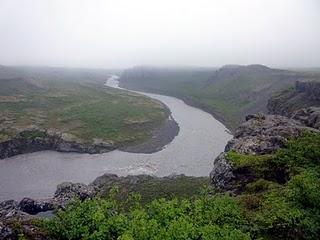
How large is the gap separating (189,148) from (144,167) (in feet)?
112

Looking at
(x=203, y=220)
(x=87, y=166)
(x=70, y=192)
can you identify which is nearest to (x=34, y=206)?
(x=70, y=192)

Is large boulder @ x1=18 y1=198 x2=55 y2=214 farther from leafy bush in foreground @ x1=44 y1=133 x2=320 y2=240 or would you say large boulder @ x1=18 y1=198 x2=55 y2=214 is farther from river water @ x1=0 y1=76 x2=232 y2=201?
leafy bush in foreground @ x1=44 y1=133 x2=320 y2=240

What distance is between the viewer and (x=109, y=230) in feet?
152

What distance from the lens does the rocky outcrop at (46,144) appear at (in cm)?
17338

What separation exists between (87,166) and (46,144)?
37114 mm

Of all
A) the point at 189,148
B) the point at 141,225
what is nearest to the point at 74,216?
the point at 141,225

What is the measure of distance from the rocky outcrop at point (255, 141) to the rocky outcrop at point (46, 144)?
7935 cm

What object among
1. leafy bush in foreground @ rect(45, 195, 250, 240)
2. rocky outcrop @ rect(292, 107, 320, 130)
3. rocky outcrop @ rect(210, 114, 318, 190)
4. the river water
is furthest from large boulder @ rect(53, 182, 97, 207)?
rocky outcrop @ rect(292, 107, 320, 130)

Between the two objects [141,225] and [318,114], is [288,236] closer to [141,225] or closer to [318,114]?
[141,225]

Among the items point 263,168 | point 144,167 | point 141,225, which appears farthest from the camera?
point 144,167

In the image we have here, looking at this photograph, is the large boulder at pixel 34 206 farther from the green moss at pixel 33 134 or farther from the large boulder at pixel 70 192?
the green moss at pixel 33 134

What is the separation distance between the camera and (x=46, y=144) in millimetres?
183250

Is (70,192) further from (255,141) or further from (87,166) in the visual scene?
(87,166)

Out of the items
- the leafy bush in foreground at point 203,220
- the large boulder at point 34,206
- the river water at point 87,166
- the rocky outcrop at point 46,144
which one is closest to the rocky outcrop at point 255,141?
the leafy bush in foreground at point 203,220
